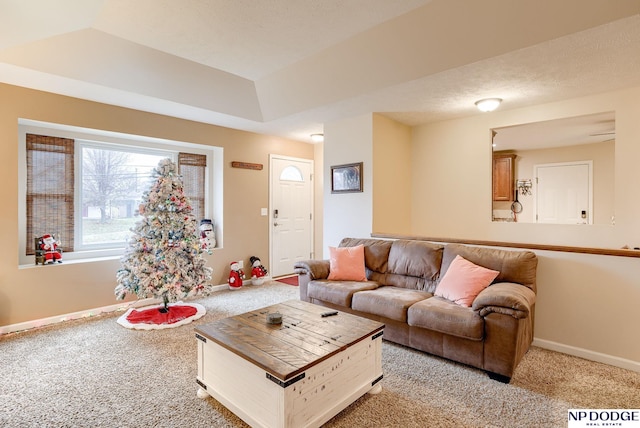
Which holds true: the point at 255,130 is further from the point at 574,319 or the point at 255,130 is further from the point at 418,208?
the point at 574,319

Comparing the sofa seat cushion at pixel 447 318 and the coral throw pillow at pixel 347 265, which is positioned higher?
the coral throw pillow at pixel 347 265

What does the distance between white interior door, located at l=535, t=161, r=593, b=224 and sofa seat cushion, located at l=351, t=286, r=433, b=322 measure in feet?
13.9

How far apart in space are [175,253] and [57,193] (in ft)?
5.26

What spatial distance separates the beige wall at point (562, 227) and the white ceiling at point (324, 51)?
0.33m

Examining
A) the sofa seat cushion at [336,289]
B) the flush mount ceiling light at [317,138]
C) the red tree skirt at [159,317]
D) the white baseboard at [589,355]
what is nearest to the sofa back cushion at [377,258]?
the sofa seat cushion at [336,289]

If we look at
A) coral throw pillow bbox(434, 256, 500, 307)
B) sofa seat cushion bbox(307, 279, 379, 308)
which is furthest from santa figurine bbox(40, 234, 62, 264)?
coral throw pillow bbox(434, 256, 500, 307)

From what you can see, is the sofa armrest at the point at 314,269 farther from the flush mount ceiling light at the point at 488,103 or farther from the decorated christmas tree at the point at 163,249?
the flush mount ceiling light at the point at 488,103

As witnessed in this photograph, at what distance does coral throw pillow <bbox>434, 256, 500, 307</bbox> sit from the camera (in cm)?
270

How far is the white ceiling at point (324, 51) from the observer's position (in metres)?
2.25

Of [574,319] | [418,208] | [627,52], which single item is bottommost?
[574,319]

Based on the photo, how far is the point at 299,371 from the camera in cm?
162

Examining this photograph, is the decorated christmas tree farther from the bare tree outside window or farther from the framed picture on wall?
the framed picture on wall

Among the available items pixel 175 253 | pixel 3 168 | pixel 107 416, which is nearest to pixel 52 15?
pixel 3 168

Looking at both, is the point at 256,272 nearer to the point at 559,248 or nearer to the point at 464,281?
the point at 464,281
